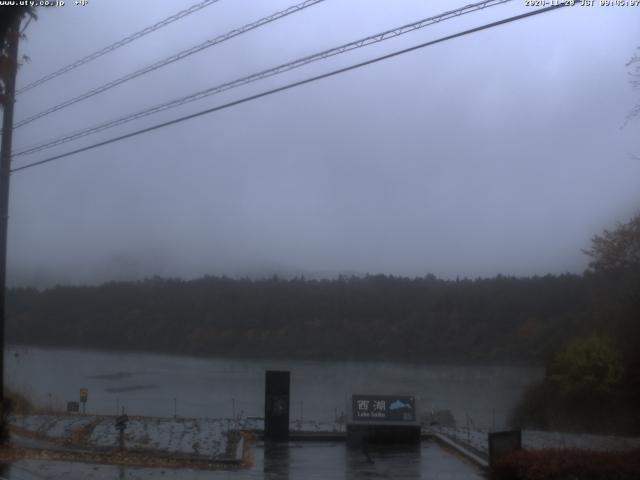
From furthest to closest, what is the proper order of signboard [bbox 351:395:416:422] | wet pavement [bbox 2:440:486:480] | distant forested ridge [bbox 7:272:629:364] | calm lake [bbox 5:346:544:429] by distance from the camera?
distant forested ridge [bbox 7:272:629:364] → calm lake [bbox 5:346:544:429] → signboard [bbox 351:395:416:422] → wet pavement [bbox 2:440:486:480]

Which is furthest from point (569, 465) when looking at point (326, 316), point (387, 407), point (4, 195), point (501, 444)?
point (326, 316)

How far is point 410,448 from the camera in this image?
20.9m

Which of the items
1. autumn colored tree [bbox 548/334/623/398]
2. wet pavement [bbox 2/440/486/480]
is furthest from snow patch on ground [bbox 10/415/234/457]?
autumn colored tree [bbox 548/334/623/398]

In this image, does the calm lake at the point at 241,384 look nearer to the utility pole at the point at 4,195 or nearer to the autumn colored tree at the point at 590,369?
the autumn colored tree at the point at 590,369

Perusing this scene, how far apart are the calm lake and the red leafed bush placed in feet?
42.4

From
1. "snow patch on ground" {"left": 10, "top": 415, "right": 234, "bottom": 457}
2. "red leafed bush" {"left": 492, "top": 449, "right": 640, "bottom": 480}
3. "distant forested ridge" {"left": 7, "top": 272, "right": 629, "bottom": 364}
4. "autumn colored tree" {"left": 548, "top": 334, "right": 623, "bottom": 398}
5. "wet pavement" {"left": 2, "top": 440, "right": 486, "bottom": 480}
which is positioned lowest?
"wet pavement" {"left": 2, "top": 440, "right": 486, "bottom": 480}

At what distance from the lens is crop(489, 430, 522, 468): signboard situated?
15.0m

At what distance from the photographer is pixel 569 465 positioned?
12.3 meters

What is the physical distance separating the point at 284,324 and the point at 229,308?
4.03 metres

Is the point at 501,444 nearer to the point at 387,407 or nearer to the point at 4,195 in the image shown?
the point at 387,407

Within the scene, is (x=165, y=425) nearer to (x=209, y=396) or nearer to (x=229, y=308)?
(x=209, y=396)

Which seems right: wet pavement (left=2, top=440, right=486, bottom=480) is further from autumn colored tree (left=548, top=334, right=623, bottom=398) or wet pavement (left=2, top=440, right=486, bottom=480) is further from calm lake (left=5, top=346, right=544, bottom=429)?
autumn colored tree (left=548, top=334, right=623, bottom=398)

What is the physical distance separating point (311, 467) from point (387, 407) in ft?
16.3

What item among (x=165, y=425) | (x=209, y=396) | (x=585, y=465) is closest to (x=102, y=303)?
(x=209, y=396)
